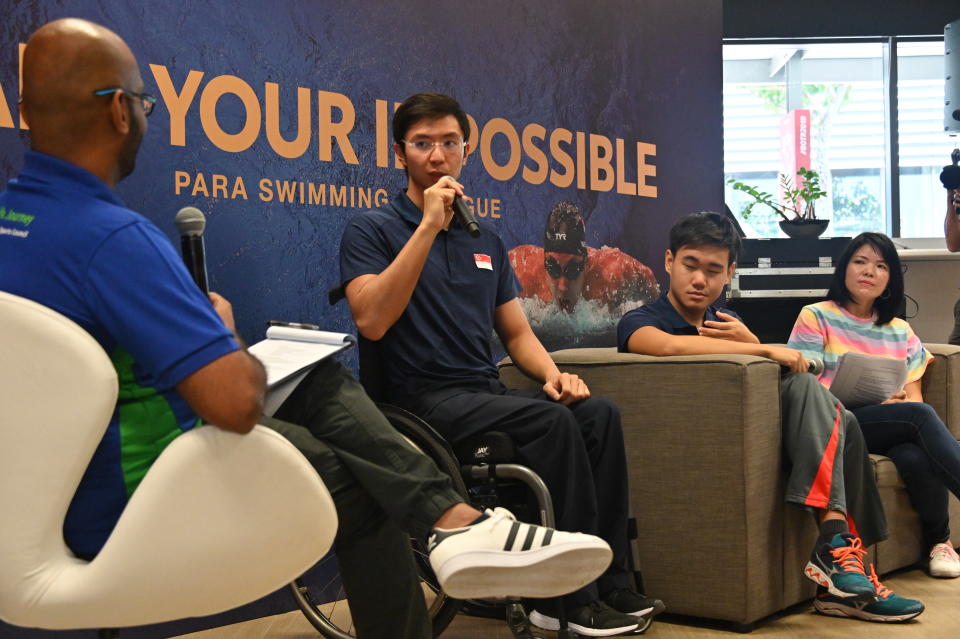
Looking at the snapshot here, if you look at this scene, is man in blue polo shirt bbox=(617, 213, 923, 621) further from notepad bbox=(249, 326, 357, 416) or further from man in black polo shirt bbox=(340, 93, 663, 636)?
notepad bbox=(249, 326, 357, 416)

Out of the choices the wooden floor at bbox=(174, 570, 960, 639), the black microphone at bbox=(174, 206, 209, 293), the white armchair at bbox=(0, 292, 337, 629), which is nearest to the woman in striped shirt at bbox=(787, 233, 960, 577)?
the wooden floor at bbox=(174, 570, 960, 639)

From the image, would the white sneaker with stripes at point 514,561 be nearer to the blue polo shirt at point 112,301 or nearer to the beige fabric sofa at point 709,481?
the blue polo shirt at point 112,301

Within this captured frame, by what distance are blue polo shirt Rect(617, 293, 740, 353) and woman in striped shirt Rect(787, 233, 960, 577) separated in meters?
0.62

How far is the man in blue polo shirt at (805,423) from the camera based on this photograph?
8.79ft

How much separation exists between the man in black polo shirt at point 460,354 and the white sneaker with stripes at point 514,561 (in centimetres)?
63

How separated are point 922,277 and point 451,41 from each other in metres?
3.98

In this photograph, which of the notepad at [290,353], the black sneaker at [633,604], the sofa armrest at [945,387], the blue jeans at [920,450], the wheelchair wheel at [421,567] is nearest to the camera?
the notepad at [290,353]

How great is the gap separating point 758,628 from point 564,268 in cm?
157

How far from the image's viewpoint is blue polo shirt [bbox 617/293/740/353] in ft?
9.45

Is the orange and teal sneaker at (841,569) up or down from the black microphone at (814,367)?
down

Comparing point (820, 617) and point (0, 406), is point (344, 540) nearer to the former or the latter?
point (0, 406)

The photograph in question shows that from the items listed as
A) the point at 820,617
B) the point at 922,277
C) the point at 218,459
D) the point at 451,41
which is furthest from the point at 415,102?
the point at 922,277

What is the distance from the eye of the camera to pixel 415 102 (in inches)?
99.0

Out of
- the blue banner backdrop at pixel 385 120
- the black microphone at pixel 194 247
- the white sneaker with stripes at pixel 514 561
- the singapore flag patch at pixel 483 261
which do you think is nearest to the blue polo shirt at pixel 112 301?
the black microphone at pixel 194 247
